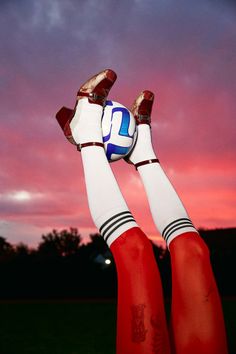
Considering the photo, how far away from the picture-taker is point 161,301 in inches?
82.4

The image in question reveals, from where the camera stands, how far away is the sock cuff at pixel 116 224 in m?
2.15

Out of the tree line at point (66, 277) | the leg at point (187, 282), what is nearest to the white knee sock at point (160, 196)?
the leg at point (187, 282)

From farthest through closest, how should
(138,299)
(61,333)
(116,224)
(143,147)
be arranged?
(61,333)
(143,147)
(116,224)
(138,299)

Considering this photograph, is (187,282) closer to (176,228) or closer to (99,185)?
(176,228)

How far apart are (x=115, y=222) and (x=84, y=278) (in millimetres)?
15667

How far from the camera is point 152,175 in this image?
2.54m

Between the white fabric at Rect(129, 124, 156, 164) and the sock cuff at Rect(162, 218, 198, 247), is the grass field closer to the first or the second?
the sock cuff at Rect(162, 218, 198, 247)

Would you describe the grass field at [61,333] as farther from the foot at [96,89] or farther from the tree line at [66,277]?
the tree line at [66,277]

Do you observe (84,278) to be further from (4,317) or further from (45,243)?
(45,243)

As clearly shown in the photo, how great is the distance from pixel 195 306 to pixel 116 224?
1.83 ft

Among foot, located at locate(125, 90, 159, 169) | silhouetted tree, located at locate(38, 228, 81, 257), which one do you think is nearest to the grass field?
foot, located at locate(125, 90, 159, 169)

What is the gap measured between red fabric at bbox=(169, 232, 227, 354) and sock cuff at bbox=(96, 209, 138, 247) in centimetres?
33

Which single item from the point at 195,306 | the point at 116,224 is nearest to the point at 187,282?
the point at 195,306

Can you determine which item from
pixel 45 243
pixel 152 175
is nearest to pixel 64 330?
pixel 152 175
